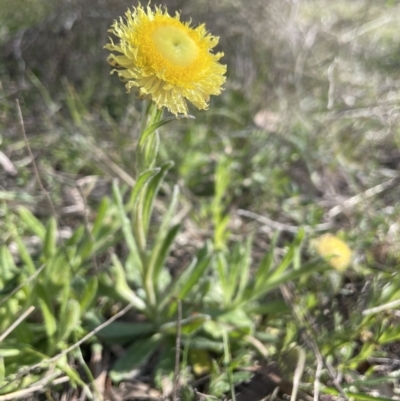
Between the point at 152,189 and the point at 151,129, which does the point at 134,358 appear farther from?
the point at 151,129

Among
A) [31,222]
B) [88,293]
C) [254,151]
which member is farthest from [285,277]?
[254,151]

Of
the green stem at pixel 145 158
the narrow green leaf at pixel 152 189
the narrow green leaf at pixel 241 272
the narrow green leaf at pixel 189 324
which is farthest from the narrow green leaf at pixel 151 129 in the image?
the narrow green leaf at pixel 241 272

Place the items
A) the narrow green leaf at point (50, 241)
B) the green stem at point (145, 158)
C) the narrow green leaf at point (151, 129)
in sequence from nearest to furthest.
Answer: the narrow green leaf at point (151, 129) → the green stem at point (145, 158) → the narrow green leaf at point (50, 241)

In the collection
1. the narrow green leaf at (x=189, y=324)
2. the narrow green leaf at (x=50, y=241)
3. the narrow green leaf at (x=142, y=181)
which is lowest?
the narrow green leaf at (x=189, y=324)

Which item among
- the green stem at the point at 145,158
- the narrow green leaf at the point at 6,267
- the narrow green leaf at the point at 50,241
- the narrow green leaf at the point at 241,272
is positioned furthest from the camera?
the narrow green leaf at the point at 241,272

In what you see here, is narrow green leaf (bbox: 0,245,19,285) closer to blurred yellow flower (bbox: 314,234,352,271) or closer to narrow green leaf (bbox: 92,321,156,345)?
narrow green leaf (bbox: 92,321,156,345)

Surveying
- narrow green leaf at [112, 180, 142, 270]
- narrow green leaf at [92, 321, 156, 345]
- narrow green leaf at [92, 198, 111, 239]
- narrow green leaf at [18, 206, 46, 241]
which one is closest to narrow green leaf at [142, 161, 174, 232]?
narrow green leaf at [112, 180, 142, 270]

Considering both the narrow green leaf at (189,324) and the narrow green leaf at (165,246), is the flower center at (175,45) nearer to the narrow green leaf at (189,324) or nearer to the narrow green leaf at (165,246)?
the narrow green leaf at (165,246)
